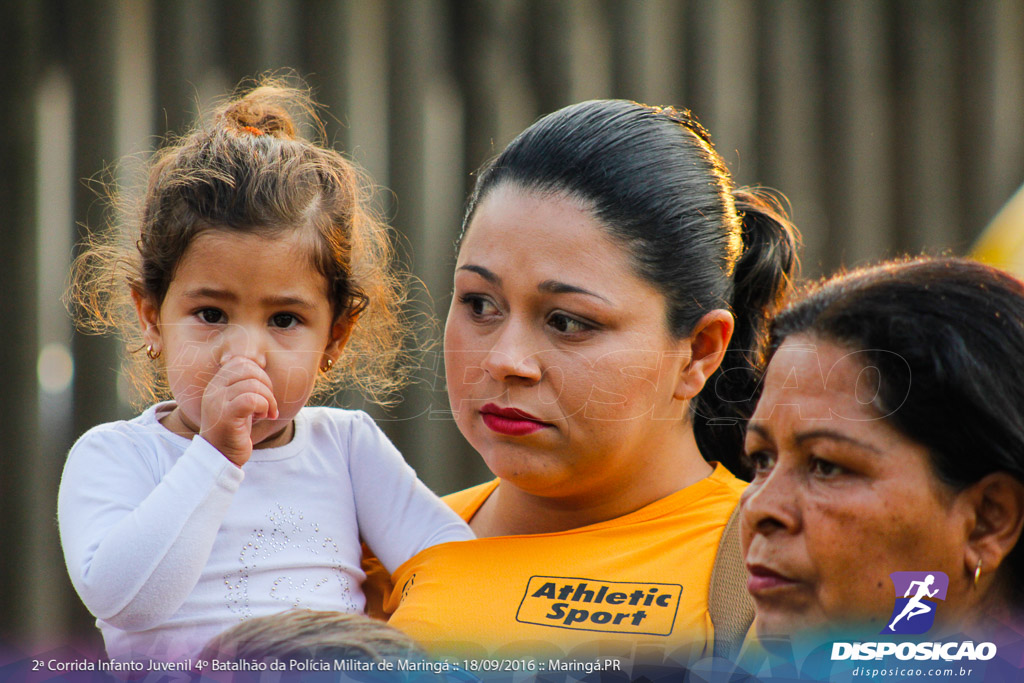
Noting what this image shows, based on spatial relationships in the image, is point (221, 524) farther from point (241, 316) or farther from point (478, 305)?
point (478, 305)

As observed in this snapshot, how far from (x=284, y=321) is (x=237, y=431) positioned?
0.65 feet

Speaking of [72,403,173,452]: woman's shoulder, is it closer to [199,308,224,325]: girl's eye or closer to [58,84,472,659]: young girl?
[58,84,472,659]: young girl

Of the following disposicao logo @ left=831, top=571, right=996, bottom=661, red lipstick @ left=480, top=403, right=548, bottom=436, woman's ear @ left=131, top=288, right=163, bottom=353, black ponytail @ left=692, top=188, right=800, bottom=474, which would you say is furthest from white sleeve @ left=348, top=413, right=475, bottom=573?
disposicao logo @ left=831, top=571, right=996, bottom=661

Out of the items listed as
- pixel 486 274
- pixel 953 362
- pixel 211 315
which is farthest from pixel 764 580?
pixel 211 315

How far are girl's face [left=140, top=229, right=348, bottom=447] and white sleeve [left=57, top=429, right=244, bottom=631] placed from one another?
0.13 metres

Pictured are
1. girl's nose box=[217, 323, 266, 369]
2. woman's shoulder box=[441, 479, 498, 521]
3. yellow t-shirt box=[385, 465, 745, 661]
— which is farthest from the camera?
woman's shoulder box=[441, 479, 498, 521]

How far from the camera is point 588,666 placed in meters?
1.21

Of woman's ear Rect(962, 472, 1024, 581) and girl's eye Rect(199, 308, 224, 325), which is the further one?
girl's eye Rect(199, 308, 224, 325)

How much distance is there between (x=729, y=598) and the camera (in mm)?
1291

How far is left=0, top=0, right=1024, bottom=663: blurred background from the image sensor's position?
2.93 m

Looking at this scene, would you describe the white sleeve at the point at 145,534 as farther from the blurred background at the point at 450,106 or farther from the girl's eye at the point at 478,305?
the blurred background at the point at 450,106

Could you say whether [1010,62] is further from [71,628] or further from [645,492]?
[71,628]

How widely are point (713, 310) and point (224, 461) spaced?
74cm

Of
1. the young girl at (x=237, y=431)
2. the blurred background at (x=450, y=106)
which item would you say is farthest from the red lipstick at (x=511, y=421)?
the blurred background at (x=450, y=106)
